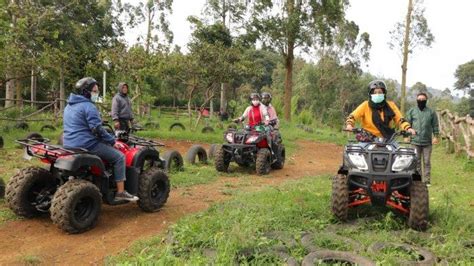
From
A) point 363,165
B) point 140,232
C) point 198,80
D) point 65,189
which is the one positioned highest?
point 198,80

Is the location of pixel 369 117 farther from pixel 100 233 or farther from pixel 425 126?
pixel 100 233

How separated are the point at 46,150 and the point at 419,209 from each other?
4299 millimetres

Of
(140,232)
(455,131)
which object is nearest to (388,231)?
(140,232)

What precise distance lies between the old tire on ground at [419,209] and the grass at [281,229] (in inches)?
5.2

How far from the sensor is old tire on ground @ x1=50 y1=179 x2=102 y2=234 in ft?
16.2

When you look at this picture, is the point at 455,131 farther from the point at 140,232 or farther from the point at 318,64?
the point at 318,64

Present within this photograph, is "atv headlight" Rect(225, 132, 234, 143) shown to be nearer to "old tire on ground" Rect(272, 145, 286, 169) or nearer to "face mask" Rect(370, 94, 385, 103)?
"old tire on ground" Rect(272, 145, 286, 169)

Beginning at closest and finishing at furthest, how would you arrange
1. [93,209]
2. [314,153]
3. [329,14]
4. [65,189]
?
[65,189]
[93,209]
[314,153]
[329,14]

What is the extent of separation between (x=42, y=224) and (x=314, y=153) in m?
11.4

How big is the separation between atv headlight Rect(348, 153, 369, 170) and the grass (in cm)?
63

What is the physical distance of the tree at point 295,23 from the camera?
22734 mm

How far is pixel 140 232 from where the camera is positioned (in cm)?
535

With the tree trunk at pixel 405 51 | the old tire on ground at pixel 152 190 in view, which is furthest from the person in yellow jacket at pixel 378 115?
the tree trunk at pixel 405 51

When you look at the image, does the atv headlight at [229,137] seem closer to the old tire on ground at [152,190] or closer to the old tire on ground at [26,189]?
the old tire on ground at [152,190]
